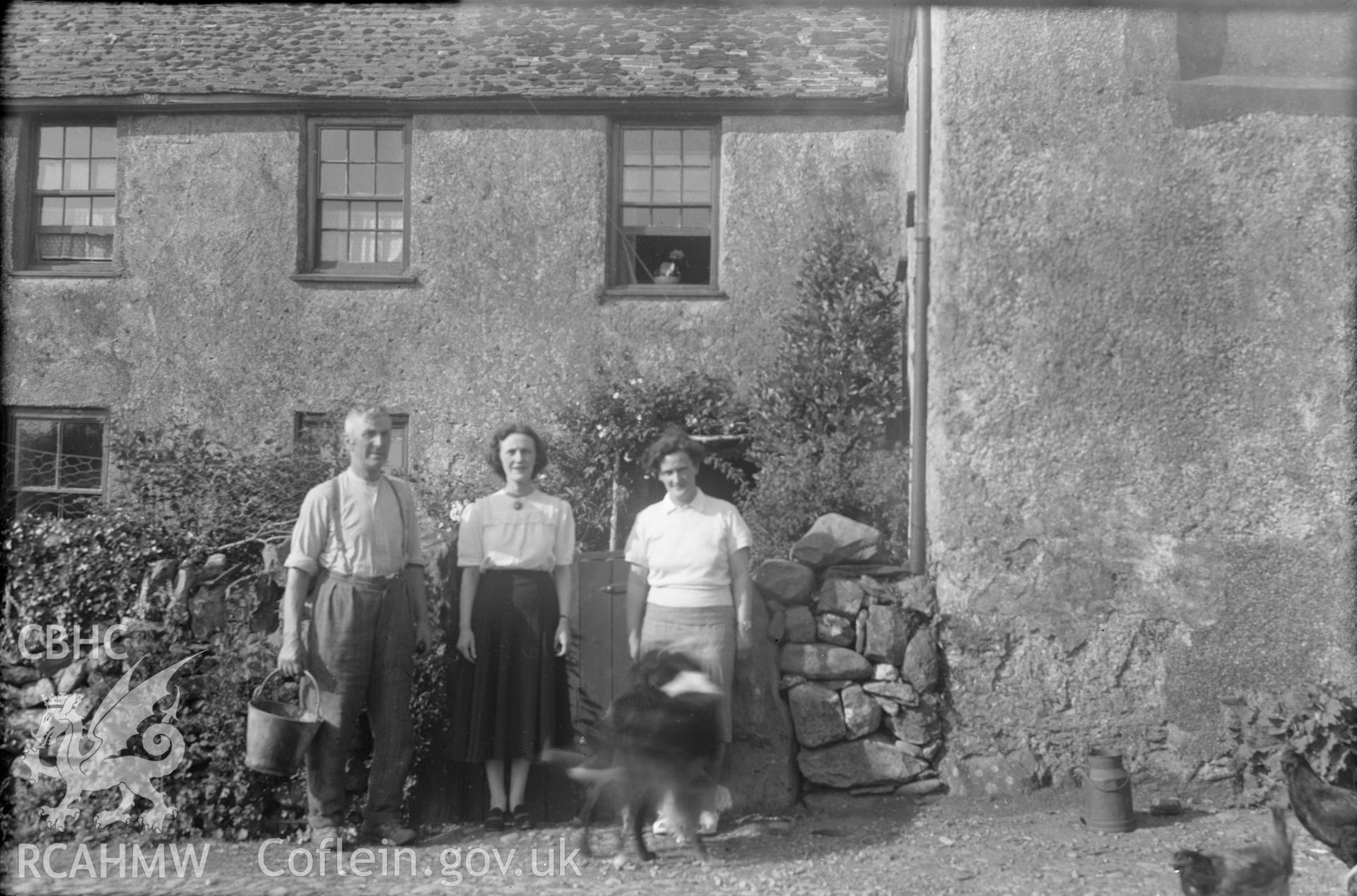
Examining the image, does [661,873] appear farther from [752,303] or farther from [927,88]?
[752,303]

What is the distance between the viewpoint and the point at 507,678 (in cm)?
543

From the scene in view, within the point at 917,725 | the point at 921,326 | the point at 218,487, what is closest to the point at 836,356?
the point at 921,326

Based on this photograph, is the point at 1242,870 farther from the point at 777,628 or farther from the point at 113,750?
the point at 113,750

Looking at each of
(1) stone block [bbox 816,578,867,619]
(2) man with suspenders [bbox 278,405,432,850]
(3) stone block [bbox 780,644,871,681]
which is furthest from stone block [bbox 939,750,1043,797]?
(2) man with suspenders [bbox 278,405,432,850]

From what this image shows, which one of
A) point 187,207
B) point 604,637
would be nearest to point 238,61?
point 187,207

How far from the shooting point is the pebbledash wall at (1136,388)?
5.98 m

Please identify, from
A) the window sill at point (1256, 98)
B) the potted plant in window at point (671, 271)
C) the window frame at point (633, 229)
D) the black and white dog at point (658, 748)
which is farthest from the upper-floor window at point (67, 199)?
the window sill at point (1256, 98)

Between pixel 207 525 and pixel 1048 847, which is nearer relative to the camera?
pixel 1048 847

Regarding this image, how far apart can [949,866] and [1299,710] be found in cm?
195

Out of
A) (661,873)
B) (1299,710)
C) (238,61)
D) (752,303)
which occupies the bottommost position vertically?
(661,873)

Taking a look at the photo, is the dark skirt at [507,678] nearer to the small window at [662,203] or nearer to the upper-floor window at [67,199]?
the small window at [662,203]

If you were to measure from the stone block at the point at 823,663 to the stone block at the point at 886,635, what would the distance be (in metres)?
0.08

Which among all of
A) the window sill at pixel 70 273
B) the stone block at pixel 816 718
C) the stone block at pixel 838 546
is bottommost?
the stone block at pixel 816 718

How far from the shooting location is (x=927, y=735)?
241 inches
